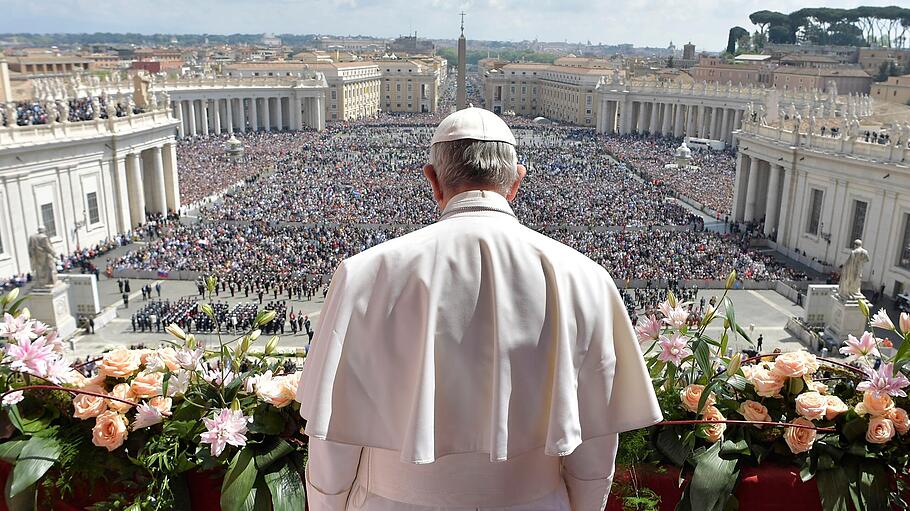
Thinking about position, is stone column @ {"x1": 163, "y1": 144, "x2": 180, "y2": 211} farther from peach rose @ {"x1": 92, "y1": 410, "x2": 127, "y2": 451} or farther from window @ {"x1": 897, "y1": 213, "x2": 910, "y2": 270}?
peach rose @ {"x1": 92, "y1": 410, "x2": 127, "y2": 451}

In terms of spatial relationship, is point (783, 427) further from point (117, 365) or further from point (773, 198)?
point (773, 198)

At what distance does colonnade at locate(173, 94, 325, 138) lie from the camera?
255 feet

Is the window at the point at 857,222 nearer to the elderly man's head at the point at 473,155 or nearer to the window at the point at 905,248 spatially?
the window at the point at 905,248

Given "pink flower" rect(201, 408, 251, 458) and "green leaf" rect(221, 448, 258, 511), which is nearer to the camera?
"pink flower" rect(201, 408, 251, 458)

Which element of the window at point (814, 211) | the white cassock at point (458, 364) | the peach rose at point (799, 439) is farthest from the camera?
the window at point (814, 211)

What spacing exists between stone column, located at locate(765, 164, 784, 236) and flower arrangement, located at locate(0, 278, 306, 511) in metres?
38.8

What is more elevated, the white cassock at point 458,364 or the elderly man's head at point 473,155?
the elderly man's head at point 473,155

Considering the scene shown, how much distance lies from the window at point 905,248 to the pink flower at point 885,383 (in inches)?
1154

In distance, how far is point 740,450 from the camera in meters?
4.07

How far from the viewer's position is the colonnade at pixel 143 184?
37.5 m

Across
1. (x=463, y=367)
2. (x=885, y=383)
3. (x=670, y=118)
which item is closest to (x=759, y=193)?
(x=885, y=383)

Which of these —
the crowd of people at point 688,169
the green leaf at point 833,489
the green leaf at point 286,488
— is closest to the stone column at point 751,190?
the crowd of people at point 688,169

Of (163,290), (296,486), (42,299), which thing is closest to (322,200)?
(163,290)

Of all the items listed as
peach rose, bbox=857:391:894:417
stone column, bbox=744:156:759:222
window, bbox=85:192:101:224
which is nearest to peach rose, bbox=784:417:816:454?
peach rose, bbox=857:391:894:417
